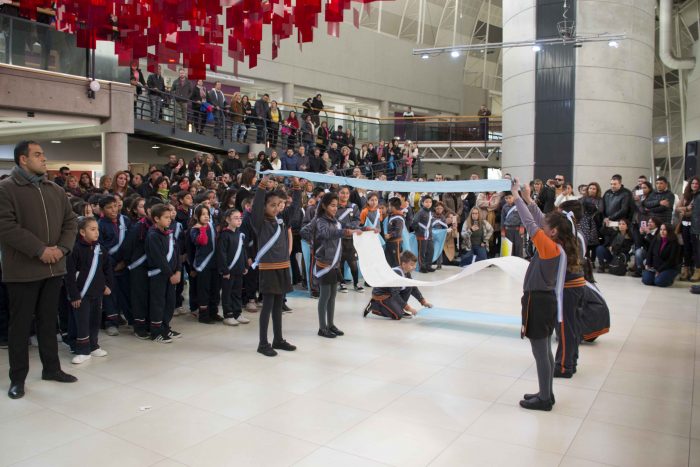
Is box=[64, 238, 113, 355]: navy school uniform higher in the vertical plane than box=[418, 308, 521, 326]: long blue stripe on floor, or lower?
higher

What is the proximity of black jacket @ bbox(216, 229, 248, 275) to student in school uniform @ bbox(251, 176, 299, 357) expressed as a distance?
1.29 metres

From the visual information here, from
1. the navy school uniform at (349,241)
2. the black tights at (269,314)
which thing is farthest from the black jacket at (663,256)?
the black tights at (269,314)

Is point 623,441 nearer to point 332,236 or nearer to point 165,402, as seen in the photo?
point 165,402

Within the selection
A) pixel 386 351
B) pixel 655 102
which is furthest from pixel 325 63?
pixel 386 351

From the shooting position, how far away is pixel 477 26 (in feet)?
111

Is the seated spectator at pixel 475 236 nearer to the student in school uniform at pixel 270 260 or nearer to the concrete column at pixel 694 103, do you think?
the student in school uniform at pixel 270 260

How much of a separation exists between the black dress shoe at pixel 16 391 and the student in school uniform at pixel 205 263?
2.67 meters

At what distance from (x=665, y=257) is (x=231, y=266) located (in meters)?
7.51

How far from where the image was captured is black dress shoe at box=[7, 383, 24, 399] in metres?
4.40

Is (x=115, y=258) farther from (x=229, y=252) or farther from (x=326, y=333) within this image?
(x=326, y=333)

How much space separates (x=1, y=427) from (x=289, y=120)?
15966 mm

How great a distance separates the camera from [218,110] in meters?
16.5

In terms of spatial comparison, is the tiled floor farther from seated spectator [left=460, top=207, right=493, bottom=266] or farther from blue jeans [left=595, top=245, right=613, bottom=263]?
seated spectator [left=460, top=207, right=493, bottom=266]

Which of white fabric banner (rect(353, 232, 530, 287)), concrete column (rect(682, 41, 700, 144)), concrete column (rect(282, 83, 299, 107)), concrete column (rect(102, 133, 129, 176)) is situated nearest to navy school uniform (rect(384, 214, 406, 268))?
white fabric banner (rect(353, 232, 530, 287))
